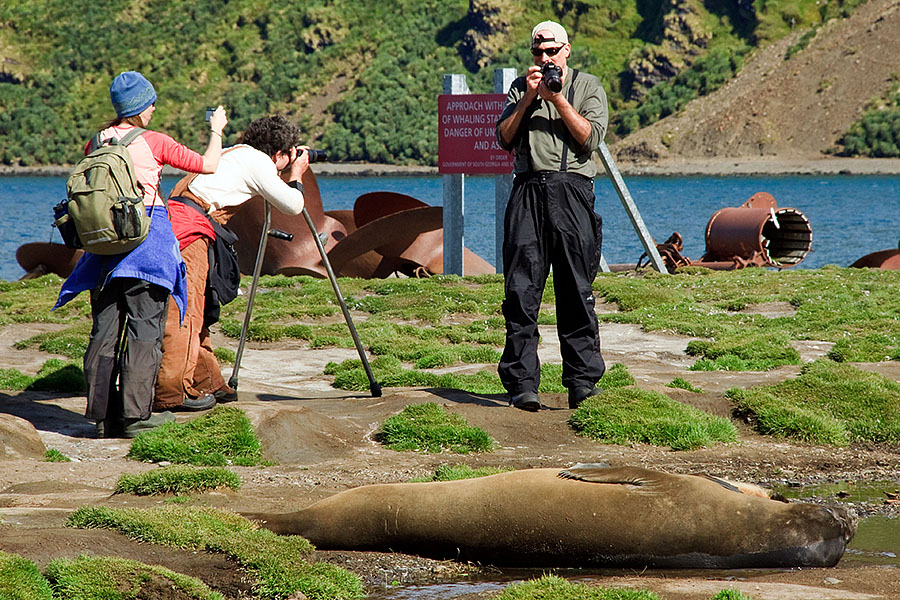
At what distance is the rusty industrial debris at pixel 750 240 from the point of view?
70.0ft

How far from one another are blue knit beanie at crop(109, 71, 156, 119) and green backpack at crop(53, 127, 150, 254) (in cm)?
34

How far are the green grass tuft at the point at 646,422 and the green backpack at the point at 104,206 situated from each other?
3.06 m

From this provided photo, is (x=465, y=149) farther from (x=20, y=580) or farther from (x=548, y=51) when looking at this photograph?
(x=20, y=580)

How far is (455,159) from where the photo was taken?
1703 centimetres

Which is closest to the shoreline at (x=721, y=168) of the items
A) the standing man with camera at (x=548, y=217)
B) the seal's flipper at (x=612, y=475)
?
the standing man with camera at (x=548, y=217)

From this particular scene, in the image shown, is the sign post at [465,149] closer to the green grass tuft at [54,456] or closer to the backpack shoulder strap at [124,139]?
the backpack shoulder strap at [124,139]

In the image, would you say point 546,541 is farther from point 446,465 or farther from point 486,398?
point 486,398

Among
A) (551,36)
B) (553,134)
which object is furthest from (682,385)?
(551,36)

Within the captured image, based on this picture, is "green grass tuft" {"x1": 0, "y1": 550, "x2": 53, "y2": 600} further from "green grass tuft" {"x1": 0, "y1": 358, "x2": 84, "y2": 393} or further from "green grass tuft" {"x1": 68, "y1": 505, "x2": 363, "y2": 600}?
"green grass tuft" {"x1": 0, "y1": 358, "x2": 84, "y2": 393}

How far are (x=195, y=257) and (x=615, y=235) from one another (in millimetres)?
41707

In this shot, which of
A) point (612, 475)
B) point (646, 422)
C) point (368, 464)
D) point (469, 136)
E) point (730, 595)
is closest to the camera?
→ point (730, 595)

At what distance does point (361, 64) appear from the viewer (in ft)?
612

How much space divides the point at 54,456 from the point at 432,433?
2.26 meters

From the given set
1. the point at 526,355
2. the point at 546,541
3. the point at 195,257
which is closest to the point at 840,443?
the point at 526,355
